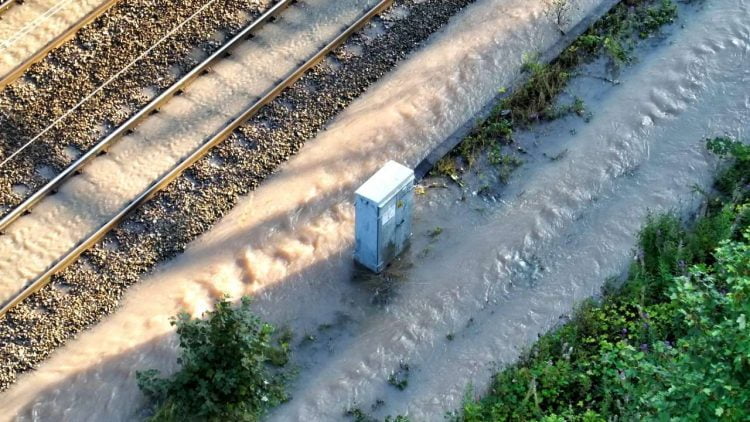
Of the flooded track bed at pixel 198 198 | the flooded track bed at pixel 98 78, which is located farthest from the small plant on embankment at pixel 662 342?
the flooded track bed at pixel 98 78

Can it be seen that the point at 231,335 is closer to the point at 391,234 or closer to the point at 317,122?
the point at 391,234

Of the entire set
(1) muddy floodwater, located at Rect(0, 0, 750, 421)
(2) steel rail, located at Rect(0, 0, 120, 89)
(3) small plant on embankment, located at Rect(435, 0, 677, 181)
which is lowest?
(1) muddy floodwater, located at Rect(0, 0, 750, 421)

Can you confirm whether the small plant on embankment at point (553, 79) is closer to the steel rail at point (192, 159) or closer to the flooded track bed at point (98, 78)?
the steel rail at point (192, 159)

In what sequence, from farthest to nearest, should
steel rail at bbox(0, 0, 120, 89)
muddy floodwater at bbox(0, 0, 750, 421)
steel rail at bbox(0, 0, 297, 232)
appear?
steel rail at bbox(0, 0, 120, 89) → steel rail at bbox(0, 0, 297, 232) → muddy floodwater at bbox(0, 0, 750, 421)

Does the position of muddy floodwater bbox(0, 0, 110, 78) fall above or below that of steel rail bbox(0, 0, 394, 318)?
above

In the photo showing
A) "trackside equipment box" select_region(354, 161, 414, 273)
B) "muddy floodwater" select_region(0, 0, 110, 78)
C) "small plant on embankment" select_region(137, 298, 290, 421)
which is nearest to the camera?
"small plant on embankment" select_region(137, 298, 290, 421)

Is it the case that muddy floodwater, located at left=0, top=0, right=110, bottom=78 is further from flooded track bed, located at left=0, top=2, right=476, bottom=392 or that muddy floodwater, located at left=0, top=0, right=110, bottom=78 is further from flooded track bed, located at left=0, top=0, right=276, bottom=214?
flooded track bed, located at left=0, top=2, right=476, bottom=392

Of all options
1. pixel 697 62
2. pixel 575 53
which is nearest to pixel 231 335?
pixel 575 53

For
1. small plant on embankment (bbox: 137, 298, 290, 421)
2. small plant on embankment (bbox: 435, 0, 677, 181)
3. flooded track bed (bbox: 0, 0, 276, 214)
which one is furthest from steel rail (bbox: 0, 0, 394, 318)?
small plant on embankment (bbox: 435, 0, 677, 181)
